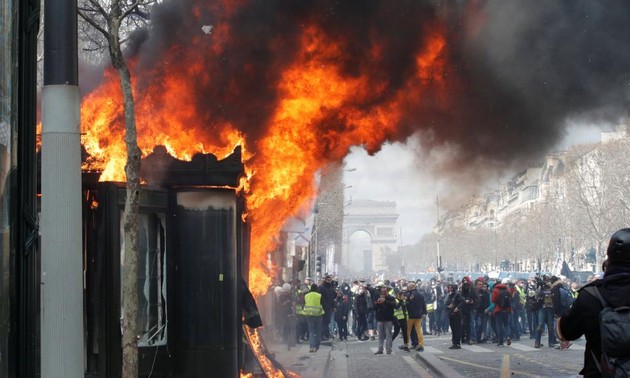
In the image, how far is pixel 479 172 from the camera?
16328 millimetres

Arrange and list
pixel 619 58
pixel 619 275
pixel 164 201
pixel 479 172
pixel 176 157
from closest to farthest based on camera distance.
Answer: pixel 619 275
pixel 164 201
pixel 176 157
pixel 619 58
pixel 479 172

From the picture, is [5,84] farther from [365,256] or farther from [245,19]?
[365,256]

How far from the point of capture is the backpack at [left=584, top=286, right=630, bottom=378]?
13.8 feet

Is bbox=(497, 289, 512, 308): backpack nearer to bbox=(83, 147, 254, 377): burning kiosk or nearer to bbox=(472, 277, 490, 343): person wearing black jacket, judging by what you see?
bbox=(472, 277, 490, 343): person wearing black jacket

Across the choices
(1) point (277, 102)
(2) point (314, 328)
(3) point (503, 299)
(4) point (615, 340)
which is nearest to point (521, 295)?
(3) point (503, 299)

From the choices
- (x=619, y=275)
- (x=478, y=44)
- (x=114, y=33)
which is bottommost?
(x=619, y=275)

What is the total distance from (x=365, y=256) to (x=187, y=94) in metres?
146

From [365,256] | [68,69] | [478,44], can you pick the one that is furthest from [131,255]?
[365,256]

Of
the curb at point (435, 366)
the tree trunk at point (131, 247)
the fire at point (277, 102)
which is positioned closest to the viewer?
the tree trunk at point (131, 247)

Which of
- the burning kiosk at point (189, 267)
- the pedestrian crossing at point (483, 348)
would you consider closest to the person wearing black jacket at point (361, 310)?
the pedestrian crossing at point (483, 348)

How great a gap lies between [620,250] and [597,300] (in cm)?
28

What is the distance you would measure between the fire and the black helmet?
934 cm

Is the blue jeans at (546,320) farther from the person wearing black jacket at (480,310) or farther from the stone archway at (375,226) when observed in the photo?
the stone archway at (375,226)

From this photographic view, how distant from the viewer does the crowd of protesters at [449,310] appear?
2072 centimetres
